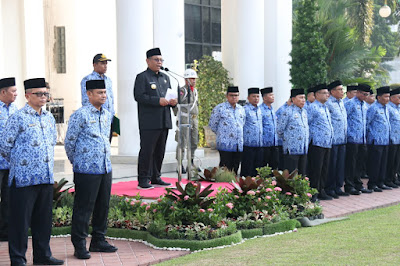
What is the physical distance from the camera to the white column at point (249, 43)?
51.5ft

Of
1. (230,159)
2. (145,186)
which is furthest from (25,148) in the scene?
(230,159)

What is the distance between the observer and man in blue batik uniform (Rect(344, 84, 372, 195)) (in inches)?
473

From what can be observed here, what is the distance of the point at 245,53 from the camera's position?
15867 millimetres

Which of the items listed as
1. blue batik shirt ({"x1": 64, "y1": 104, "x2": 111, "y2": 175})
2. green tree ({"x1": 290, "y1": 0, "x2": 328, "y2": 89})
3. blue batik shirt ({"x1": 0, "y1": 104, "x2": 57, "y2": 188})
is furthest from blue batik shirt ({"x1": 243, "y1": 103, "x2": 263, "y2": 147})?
blue batik shirt ({"x1": 0, "y1": 104, "x2": 57, "y2": 188})

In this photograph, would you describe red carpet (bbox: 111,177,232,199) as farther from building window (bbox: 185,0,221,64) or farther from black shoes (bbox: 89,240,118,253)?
building window (bbox: 185,0,221,64)

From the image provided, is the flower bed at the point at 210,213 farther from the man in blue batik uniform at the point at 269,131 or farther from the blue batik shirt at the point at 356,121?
the blue batik shirt at the point at 356,121

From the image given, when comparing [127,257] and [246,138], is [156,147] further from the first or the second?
[127,257]

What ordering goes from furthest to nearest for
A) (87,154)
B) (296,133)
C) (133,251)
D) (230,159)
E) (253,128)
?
(253,128) < (230,159) < (296,133) < (133,251) < (87,154)

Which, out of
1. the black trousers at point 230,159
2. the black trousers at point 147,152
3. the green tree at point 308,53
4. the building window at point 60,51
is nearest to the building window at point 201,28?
the building window at point 60,51

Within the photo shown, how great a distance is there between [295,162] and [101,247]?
4207 mm

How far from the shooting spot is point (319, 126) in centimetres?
1084

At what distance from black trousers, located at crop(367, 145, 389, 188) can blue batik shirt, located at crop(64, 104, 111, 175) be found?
6.86 meters

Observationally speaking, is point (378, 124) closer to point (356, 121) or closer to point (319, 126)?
point (356, 121)

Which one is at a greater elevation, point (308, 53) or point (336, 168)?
point (308, 53)
